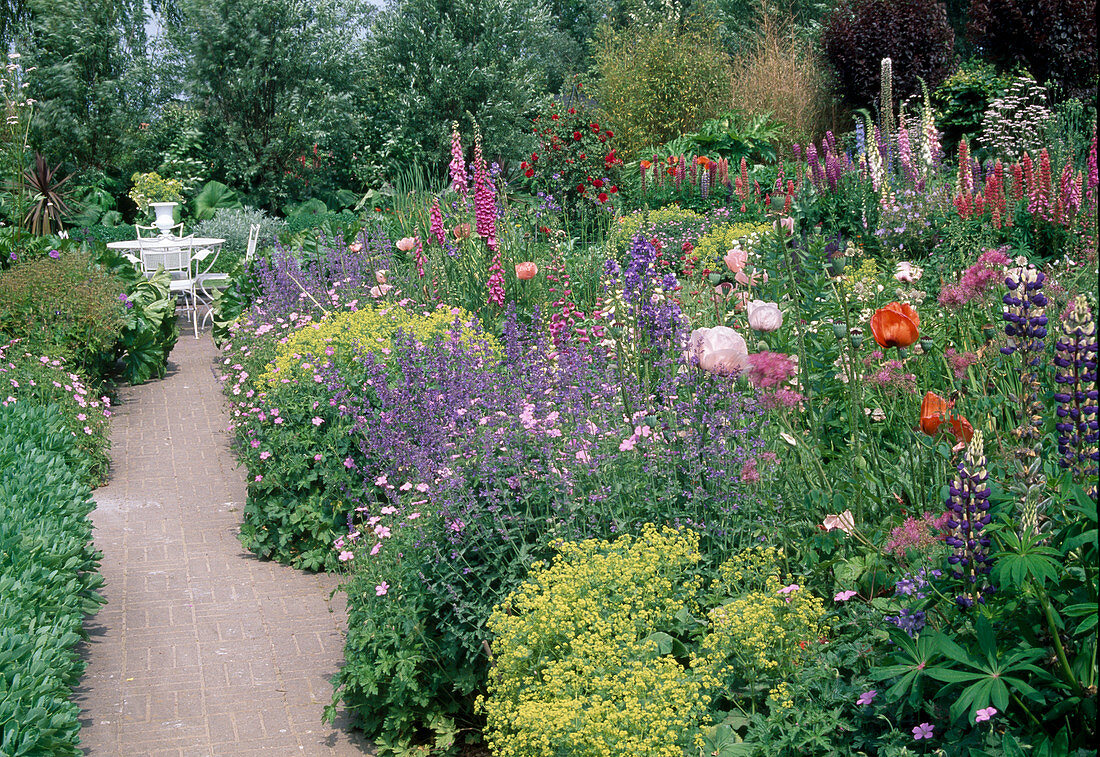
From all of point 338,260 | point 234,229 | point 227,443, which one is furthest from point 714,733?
point 234,229

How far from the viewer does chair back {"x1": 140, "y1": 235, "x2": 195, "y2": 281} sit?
1117cm

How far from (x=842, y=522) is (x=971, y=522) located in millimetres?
770

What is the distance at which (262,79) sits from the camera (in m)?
18.2

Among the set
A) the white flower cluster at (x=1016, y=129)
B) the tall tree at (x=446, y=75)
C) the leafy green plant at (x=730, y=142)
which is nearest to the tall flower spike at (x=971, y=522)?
the white flower cluster at (x=1016, y=129)

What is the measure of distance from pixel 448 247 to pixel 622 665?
482 cm

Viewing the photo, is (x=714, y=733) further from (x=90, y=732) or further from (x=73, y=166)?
(x=73, y=166)

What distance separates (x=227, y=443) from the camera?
23.4 ft

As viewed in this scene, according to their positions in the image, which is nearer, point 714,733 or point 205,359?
point 714,733

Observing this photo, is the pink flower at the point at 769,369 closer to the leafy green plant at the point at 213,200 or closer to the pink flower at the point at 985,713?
the pink flower at the point at 985,713

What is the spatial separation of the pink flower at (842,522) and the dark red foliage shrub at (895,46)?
14.4 metres

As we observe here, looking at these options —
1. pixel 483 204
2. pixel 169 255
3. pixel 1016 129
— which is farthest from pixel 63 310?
pixel 1016 129

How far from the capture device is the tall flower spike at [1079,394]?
71.4 inches

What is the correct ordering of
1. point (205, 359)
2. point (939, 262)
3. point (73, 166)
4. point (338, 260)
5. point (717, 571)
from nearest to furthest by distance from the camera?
point (717, 571), point (939, 262), point (338, 260), point (205, 359), point (73, 166)

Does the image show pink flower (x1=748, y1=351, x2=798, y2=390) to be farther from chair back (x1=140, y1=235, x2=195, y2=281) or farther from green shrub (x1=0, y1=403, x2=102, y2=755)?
chair back (x1=140, y1=235, x2=195, y2=281)
